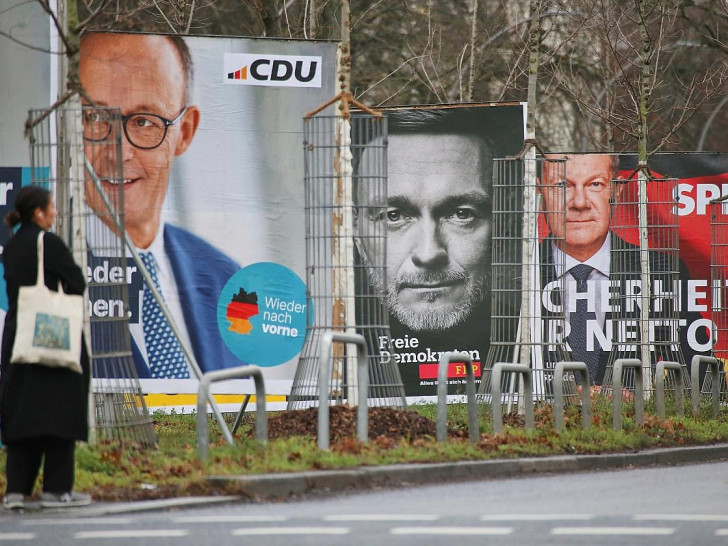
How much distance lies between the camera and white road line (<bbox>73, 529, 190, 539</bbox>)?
284 inches

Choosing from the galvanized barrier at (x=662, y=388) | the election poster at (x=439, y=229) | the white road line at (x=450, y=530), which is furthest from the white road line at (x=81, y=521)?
the election poster at (x=439, y=229)

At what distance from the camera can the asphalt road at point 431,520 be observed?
7.14m

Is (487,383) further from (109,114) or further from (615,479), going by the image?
(109,114)

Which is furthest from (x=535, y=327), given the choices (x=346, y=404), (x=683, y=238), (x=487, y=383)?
(x=683, y=238)

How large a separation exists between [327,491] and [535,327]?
610cm

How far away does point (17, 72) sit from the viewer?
14289 millimetres

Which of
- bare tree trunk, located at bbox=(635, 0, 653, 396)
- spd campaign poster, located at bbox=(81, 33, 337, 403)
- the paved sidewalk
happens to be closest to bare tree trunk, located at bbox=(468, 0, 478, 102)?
bare tree trunk, located at bbox=(635, 0, 653, 396)

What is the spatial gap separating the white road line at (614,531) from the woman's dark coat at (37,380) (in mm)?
2806

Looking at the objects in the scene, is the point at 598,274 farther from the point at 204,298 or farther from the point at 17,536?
the point at 17,536

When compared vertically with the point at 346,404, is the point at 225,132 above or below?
above

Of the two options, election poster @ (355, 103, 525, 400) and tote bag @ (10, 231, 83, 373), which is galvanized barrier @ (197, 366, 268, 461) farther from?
election poster @ (355, 103, 525, 400)

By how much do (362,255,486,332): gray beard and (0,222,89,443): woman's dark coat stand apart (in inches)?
369

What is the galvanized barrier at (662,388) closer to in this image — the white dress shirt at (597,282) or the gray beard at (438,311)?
the gray beard at (438,311)

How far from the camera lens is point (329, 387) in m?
10.6
